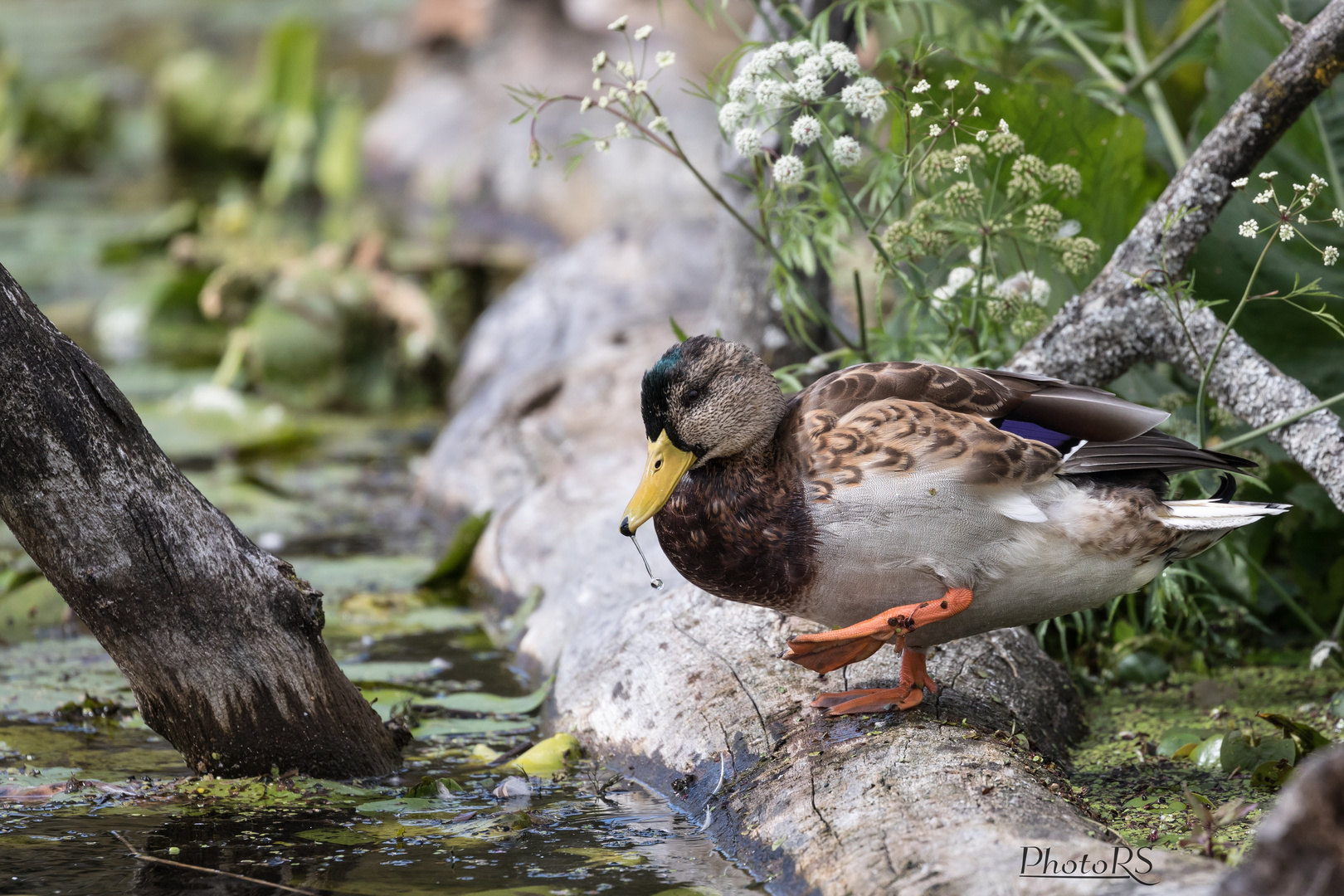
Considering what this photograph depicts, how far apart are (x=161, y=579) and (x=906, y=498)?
1498mm

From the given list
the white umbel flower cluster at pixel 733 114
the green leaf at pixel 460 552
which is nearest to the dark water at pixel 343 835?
the green leaf at pixel 460 552

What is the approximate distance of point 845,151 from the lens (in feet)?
10.4

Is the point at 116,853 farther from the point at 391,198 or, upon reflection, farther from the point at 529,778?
the point at 391,198

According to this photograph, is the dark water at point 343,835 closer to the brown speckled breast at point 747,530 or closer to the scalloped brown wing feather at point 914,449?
the brown speckled breast at point 747,530

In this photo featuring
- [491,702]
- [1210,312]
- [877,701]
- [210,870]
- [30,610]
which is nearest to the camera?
[210,870]

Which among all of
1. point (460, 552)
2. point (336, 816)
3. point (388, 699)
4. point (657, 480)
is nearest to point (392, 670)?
point (388, 699)

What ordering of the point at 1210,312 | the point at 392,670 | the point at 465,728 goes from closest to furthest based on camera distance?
the point at 1210,312 → the point at 465,728 → the point at 392,670

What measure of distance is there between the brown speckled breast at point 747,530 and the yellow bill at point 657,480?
2.4 inches

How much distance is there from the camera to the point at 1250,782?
9.52ft

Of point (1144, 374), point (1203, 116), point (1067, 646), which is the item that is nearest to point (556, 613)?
point (1067, 646)

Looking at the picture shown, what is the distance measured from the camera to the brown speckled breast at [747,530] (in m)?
2.66

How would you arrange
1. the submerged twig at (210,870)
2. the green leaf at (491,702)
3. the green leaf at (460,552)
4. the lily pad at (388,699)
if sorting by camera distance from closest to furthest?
the submerged twig at (210,870)
the lily pad at (388,699)
the green leaf at (491,702)
the green leaf at (460,552)

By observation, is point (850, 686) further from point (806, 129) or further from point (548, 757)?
point (806, 129)

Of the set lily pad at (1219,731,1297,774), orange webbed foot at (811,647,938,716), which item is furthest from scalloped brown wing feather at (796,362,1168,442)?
lily pad at (1219,731,1297,774)
